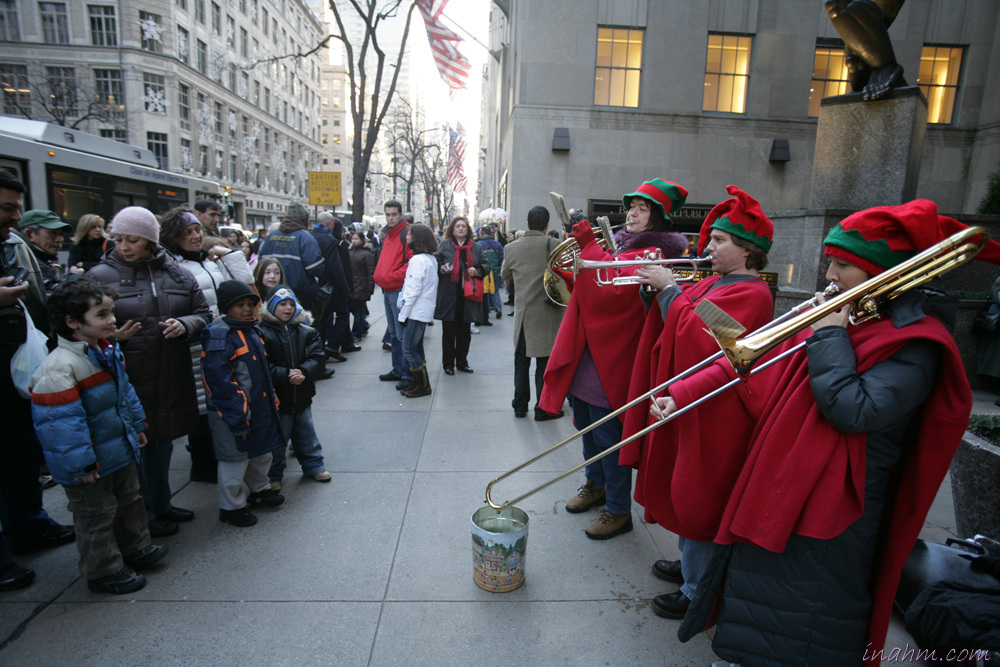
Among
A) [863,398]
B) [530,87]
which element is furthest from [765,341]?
[530,87]

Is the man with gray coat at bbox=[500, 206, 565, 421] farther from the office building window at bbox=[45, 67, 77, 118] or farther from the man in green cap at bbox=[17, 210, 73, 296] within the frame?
the office building window at bbox=[45, 67, 77, 118]

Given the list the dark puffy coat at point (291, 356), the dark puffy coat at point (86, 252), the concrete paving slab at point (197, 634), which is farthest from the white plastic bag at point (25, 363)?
the dark puffy coat at point (86, 252)

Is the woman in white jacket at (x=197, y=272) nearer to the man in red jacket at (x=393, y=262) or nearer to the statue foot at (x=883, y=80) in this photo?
the man in red jacket at (x=393, y=262)

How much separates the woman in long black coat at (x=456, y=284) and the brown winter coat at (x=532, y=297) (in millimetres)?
1445

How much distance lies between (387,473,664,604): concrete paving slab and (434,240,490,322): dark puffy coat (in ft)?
11.0

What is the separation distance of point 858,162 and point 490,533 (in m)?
6.64

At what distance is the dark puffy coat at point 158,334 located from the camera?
3.44m

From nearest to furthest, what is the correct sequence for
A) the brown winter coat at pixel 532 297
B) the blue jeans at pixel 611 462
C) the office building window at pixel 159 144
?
the blue jeans at pixel 611 462, the brown winter coat at pixel 532 297, the office building window at pixel 159 144

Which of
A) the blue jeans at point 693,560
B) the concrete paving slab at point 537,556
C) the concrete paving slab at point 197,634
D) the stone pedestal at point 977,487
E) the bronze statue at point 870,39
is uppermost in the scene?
the bronze statue at point 870,39

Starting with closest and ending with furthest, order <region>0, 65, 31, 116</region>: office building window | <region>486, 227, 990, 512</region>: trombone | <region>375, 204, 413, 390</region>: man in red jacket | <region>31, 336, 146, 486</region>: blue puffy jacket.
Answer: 1. <region>486, 227, 990, 512</region>: trombone
2. <region>31, 336, 146, 486</region>: blue puffy jacket
3. <region>375, 204, 413, 390</region>: man in red jacket
4. <region>0, 65, 31, 116</region>: office building window

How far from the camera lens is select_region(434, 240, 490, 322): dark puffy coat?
718cm

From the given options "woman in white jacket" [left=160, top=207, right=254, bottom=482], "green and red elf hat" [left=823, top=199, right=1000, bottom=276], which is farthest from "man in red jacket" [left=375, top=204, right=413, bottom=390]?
"green and red elf hat" [left=823, top=199, right=1000, bottom=276]

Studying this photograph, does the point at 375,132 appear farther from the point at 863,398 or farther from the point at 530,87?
the point at 863,398

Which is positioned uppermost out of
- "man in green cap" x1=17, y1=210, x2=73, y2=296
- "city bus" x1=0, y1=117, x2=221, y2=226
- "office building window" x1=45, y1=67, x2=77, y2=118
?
"office building window" x1=45, y1=67, x2=77, y2=118
